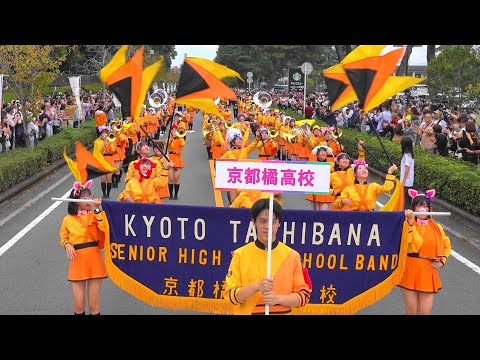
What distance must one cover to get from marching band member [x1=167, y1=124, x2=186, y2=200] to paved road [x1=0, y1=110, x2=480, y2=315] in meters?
0.26

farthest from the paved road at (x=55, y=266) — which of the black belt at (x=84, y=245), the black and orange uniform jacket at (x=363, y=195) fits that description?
the black belt at (x=84, y=245)

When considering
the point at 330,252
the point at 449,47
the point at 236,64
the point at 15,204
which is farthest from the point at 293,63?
the point at 330,252

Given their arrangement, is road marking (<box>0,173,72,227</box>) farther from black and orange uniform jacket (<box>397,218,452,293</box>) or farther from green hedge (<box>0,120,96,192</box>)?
black and orange uniform jacket (<box>397,218,452,293</box>)

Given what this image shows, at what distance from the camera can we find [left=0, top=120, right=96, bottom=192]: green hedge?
49.1 ft

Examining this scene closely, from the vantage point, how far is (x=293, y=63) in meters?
78.1

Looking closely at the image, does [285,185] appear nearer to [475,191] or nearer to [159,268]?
[159,268]

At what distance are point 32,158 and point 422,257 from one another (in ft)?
41.6

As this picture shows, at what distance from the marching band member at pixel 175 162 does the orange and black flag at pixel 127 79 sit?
6.61 meters

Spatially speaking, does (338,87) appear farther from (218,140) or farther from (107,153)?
(218,140)

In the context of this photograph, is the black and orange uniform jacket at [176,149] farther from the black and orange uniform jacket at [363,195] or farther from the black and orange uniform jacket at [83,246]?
the black and orange uniform jacket at [83,246]

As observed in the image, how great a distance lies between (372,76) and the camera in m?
7.46

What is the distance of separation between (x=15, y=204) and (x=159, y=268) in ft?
27.0

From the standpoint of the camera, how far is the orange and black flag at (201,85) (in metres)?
8.03

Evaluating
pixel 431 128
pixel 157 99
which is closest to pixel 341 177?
pixel 431 128
